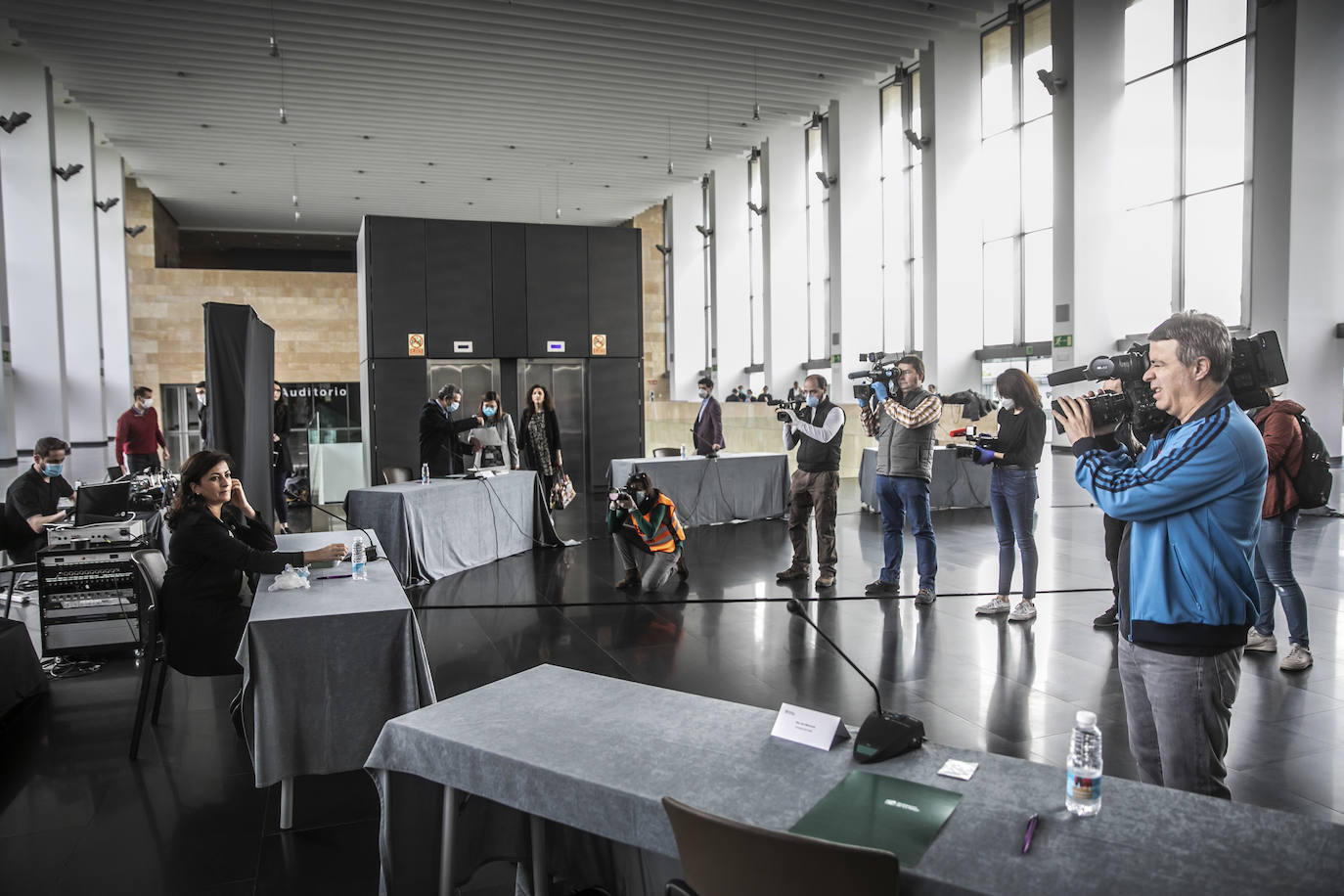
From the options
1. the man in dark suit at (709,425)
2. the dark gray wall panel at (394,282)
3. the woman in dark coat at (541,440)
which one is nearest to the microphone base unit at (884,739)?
the woman in dark coat at (541,440)

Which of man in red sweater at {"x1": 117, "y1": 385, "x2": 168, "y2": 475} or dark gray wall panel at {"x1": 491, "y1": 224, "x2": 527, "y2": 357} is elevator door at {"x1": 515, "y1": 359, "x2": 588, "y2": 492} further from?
man in red sweater at {"x1": 117, "y1": 385, "x2": 168, "y2": 475}

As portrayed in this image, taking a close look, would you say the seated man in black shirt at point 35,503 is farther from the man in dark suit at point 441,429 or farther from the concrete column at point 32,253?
the concrete column at point 32,253

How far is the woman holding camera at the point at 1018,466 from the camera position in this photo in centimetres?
498

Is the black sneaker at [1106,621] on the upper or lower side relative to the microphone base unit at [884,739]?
lower

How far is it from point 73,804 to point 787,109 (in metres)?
15.1

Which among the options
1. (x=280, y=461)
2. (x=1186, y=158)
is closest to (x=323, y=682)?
(x=280, y=461)

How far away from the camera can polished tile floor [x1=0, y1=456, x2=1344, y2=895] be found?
2746mm

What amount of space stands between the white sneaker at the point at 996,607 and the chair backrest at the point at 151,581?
4.54 metres

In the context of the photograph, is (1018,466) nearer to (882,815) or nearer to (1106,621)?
(1106,621)

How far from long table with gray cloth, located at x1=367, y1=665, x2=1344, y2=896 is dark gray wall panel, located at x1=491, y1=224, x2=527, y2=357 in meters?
9.33

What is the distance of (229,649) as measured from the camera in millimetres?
3426

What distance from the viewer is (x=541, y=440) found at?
27.6 ft

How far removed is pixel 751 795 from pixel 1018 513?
3981mm

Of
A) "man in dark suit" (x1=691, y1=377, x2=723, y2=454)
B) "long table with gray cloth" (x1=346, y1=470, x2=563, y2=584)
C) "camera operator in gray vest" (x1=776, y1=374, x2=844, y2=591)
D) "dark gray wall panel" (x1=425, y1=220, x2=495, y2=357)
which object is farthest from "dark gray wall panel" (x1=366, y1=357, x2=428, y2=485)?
"camera operator in gray vest" (x1=776, y1=374, x2=844, y2=591)
